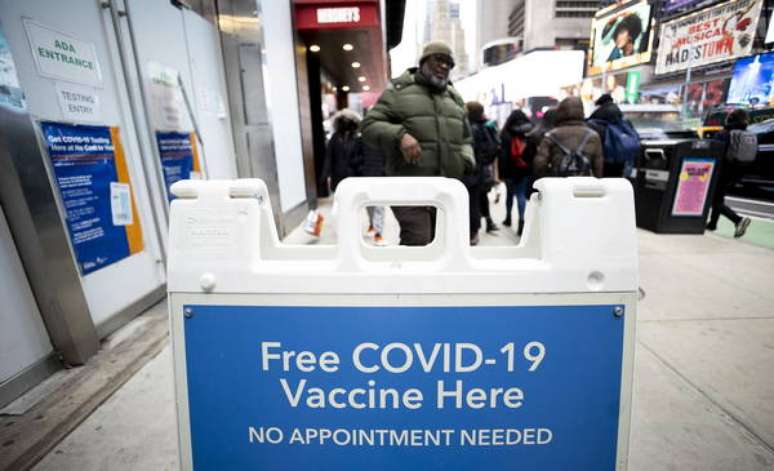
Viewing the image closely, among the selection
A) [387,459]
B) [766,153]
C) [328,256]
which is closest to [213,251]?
[328,256]

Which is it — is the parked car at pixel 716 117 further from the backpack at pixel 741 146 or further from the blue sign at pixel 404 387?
the blue sign at pixel 404 387

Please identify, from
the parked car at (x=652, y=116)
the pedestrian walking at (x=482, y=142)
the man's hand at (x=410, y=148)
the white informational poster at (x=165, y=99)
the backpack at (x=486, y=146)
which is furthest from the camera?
the parked car at (x=652, y=116)

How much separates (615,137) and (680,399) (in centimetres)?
307

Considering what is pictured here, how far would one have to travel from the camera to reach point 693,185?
15.7ft

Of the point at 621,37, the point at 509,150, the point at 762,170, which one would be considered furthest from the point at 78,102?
the point at 621,37

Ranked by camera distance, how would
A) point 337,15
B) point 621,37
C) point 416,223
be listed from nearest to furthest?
point 416,223, point 337,15, point 621,37

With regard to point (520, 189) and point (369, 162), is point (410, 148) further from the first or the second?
point (520, 189)

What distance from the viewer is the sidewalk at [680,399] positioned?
150 centimetres

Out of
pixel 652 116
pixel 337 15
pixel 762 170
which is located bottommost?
pixel 762 170

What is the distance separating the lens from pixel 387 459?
0.82 meters

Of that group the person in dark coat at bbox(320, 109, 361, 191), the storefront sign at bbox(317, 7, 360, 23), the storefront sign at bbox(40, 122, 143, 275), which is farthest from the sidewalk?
the storefront sign at bbox(317, 7, 360, 23)

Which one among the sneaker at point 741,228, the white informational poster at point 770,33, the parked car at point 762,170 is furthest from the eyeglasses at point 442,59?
the white informational poster at point 770,33

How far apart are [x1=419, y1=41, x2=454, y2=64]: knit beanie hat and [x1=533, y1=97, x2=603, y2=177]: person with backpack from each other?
149cm

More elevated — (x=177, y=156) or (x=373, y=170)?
(x=177, y=156)
